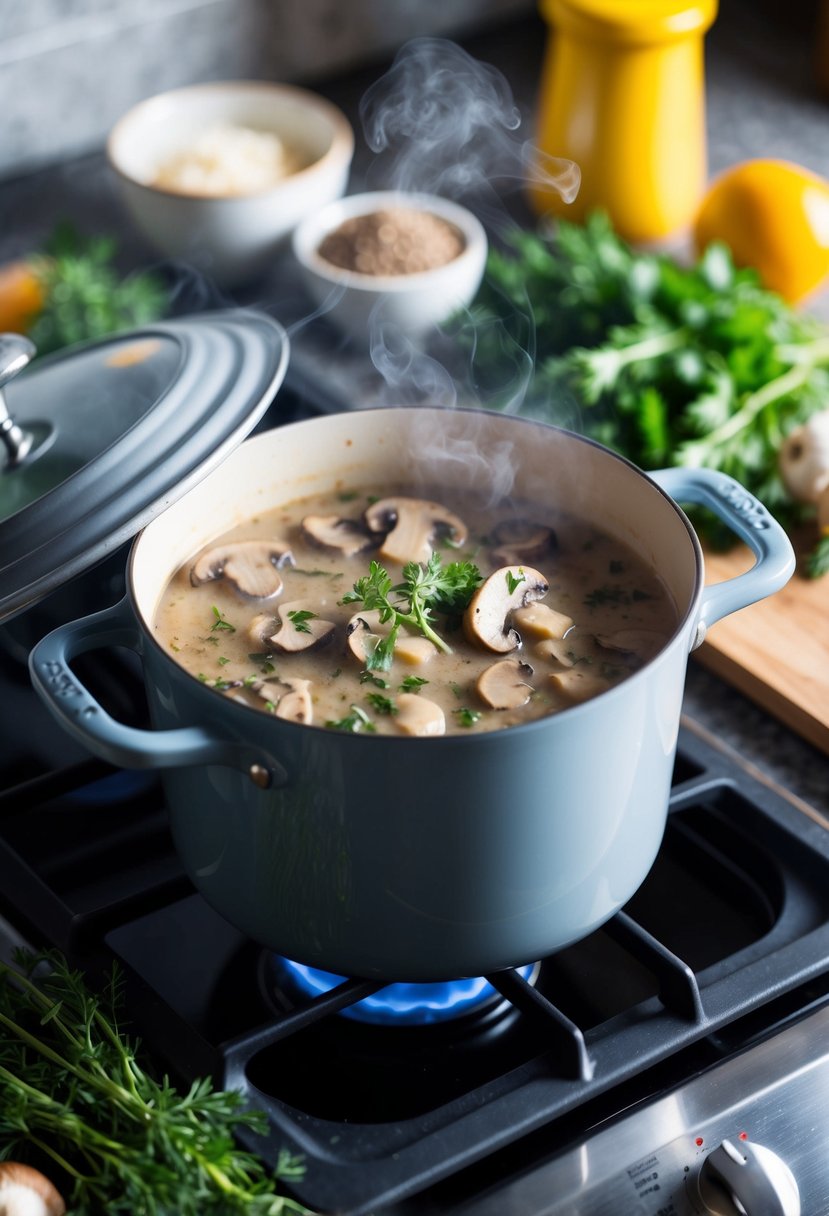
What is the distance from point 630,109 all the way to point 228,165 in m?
0.55

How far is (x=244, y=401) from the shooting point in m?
1.09

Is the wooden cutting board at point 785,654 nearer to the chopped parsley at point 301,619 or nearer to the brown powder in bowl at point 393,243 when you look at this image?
the chopped parsley at point 301,619

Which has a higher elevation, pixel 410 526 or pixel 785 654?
pixel 410 526

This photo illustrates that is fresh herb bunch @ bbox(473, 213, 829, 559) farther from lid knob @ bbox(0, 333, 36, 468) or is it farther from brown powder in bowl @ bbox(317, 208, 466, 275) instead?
lid knob @ bbox(0, 333, 36, 468)

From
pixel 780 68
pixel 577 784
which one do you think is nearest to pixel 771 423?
pixel 577 784

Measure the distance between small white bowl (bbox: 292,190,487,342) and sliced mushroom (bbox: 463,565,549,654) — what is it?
0.71 meters

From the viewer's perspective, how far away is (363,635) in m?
1.01

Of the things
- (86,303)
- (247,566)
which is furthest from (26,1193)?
(86,303)

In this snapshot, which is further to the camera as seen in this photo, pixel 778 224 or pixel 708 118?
pixel 708 118

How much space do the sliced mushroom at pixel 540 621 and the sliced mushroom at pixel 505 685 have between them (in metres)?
0.04

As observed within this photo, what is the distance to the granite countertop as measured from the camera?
2.06m

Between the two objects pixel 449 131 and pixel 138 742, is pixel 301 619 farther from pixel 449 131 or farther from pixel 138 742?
pixel 449 131

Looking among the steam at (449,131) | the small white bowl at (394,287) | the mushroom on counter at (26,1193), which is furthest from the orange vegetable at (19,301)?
the mushroom on counter at (26,1193)

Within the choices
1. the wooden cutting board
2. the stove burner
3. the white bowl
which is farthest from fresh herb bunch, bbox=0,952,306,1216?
the white bowl
